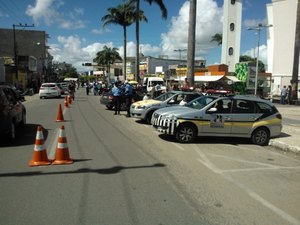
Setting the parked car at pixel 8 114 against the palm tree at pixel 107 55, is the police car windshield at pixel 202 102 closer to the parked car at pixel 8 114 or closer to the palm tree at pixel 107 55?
the parked car at pixel 8 114

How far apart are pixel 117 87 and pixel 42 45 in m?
78.6

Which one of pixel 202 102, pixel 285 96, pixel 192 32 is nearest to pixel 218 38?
pixel 285 96

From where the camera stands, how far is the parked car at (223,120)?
34.1 feet

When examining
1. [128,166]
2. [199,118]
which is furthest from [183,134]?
[128,166]

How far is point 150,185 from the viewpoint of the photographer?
5984 millimetres

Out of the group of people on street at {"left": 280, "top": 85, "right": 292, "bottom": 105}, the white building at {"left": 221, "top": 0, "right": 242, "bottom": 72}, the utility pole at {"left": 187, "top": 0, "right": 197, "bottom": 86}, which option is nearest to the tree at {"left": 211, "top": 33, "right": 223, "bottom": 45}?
the white building at {"left": 221, "top": 0, "right": 242, "bottom": 72}

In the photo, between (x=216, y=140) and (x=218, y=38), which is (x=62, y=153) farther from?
(x=218, y=38)

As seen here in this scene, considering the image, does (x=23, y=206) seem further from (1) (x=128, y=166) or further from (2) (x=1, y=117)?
(2) (x=1, y=117)

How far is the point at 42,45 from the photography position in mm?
90750

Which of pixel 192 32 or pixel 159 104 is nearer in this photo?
pixel 159 104

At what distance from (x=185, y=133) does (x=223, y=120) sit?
1.24 m

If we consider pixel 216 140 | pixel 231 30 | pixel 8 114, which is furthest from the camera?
pixel 231 30

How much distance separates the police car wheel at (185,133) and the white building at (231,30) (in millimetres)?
58450

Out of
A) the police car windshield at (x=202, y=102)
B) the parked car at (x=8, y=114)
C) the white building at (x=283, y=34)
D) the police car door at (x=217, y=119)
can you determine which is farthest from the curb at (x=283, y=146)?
the white building at (x=283, y=34)
